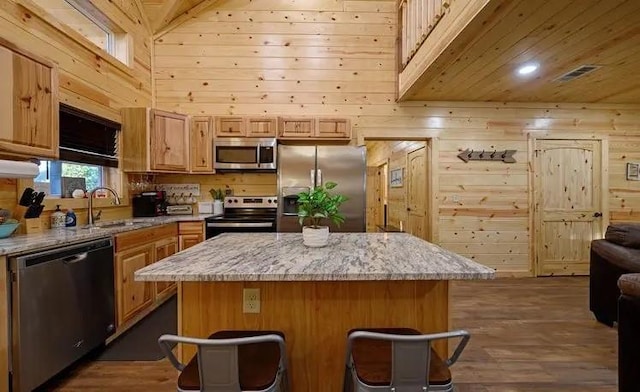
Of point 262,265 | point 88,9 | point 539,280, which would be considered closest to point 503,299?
point 539,280

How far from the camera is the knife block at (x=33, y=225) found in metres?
2.41

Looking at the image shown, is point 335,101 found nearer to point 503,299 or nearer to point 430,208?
point 430,208

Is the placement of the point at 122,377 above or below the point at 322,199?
below

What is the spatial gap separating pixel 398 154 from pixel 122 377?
5658 mm

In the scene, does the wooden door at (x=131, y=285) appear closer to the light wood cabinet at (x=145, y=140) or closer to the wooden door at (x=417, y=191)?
the light wood cabinet at (x=145, y=140)

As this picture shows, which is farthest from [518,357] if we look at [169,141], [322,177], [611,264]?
[169,141]

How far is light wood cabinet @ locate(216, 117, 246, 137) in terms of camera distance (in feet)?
13.9

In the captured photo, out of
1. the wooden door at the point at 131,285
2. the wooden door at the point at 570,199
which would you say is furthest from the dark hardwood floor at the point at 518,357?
the wooden door at the point at 570,199

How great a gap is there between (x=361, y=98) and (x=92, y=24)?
325 cm

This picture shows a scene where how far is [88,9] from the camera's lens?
3.42 m

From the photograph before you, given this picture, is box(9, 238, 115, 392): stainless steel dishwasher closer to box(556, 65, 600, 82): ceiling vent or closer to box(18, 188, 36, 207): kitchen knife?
box(18, 188, 36, 207): kitchen knife

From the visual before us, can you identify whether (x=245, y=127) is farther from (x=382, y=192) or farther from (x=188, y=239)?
(x=382, y=192)

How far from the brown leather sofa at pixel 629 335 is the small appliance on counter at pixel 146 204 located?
432 cm

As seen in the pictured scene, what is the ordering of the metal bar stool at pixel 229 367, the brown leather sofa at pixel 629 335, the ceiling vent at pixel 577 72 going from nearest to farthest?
the metal bar stool at pixel 229 367
the brown leather sofa at pixel 629 335
the ceiling vent at pixel 577 72
